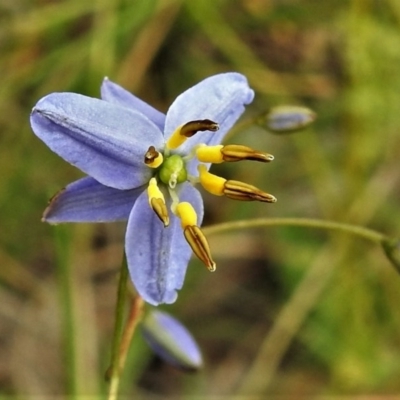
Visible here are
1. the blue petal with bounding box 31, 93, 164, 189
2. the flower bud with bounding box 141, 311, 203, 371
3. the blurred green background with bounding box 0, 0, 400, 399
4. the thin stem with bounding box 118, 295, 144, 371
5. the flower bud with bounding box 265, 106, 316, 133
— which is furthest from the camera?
the blurred green background with bounding box 0, 0, 400, 399

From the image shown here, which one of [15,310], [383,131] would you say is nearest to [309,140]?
[383,131]

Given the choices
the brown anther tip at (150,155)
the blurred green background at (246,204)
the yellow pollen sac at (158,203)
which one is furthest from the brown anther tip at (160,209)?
the blurred green background at (246,204)

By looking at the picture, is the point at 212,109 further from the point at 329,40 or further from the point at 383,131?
the point at 329,40

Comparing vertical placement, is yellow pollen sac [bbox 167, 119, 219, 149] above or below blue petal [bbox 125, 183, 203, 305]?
above

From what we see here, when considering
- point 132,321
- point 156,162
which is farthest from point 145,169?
point 132,321

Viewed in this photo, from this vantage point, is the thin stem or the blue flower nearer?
Answer: the blue flower

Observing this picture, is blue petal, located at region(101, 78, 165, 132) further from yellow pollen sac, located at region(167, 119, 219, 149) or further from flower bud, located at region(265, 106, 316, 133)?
flower bud, located at region(265, 106, 316, 133)

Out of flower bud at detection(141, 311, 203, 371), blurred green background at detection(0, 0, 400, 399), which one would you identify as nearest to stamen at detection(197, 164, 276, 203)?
flower bud at detection(141, 311, 203, 371)

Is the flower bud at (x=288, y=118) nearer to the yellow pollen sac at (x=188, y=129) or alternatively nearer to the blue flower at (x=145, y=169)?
the blue flower at (x=145, y=169)
